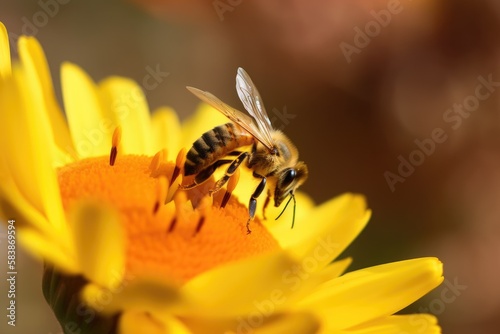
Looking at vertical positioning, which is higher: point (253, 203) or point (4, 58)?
point (4, 58)

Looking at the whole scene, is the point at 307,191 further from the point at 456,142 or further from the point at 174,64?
the point at 174,64

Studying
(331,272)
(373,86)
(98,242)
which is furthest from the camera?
(373,86)

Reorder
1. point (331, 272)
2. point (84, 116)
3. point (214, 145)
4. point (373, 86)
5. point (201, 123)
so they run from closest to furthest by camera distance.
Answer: point (331, 272) → point (214, 145) → point (84, 116) → point (201, 123) → point (373, 86)

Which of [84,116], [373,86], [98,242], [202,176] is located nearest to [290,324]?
[98,242]

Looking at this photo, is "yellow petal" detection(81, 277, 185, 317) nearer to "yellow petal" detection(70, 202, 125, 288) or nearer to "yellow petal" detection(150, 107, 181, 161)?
"yellow petal" detection(70, 202, 125, 288)

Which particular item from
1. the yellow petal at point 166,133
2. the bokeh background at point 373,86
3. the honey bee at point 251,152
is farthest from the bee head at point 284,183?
the bokeh background at point 373,86

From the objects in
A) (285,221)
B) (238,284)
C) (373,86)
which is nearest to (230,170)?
(285,221)

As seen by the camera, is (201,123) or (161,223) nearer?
(161,223)

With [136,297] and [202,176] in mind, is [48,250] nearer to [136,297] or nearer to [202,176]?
[136,297]
